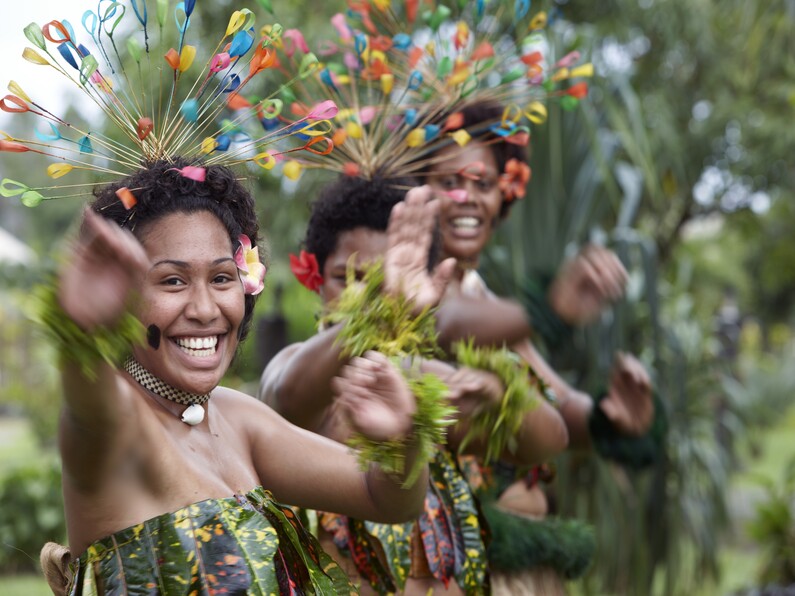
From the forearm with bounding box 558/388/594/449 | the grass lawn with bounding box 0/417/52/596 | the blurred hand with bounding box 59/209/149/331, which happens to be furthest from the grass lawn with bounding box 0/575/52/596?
the blurred hand with bounding box 59/209/149/331

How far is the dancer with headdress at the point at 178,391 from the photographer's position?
1.53 m

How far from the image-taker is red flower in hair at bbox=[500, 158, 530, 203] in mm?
3107

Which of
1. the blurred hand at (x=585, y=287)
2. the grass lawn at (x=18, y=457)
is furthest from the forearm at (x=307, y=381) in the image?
the grass lawn at (x=18, y=457)

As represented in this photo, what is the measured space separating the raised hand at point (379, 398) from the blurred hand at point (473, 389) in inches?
22.4

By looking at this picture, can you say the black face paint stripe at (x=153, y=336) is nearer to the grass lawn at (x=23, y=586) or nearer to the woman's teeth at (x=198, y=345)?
the woman's teeth at (x=198, y=345)

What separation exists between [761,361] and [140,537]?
18.3m

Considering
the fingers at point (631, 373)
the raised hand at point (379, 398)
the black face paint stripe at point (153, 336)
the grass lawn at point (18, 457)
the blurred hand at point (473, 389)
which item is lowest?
the grass lawn at point (18, 457)

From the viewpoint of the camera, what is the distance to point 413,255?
2195 millimetres

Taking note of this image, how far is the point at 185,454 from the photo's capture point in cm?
179

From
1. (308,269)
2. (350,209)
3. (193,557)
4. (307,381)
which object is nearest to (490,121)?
(350,209)

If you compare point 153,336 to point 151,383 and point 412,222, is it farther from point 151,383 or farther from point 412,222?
point 412,222

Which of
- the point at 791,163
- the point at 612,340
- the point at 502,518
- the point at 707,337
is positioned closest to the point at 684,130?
the point at 791,163

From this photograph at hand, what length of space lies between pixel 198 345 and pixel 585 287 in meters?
1.18

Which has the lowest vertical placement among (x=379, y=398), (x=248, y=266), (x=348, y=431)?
(x=348, y=431)
